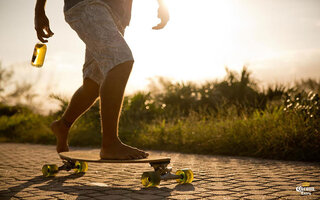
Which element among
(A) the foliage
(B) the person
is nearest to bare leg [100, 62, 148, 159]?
(B) the person

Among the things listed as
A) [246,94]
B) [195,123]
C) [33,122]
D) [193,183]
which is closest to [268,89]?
[246,94]

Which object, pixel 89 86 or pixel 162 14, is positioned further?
pixel 162 14

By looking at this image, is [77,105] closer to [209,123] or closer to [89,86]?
[89,86]

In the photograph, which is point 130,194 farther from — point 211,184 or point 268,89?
point 268,89

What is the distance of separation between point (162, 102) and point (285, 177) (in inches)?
266

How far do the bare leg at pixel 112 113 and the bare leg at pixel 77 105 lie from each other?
1.99 feet

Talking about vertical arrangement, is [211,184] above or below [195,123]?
below

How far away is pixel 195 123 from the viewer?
6.12 m

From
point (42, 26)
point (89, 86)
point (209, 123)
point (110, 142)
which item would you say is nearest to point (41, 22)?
point (42, 26)

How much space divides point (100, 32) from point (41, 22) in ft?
2.30

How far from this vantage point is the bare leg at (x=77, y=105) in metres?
2.77

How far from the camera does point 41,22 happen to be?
8.70ft

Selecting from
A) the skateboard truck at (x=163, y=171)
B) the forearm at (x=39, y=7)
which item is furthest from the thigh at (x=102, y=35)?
the skateboard truck at (x=163, y=171)

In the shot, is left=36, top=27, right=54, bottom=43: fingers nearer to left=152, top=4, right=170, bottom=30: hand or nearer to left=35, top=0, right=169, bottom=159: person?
left=35, top=0, right=169, bottom=159: person
